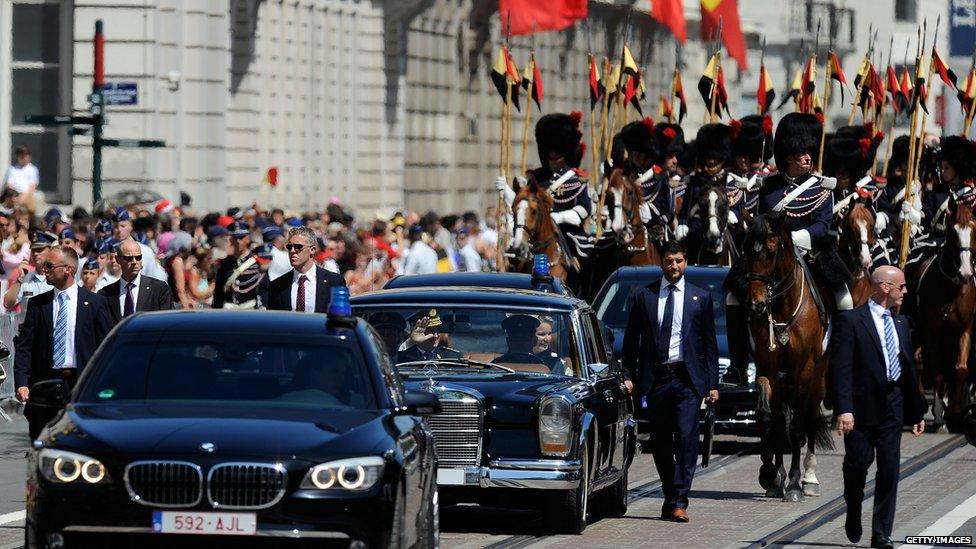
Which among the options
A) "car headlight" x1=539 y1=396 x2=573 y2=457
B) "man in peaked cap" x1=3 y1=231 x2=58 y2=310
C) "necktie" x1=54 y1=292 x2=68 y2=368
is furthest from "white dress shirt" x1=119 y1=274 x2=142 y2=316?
"man in peaked cap" x1=3 y1=231 x2=58 y2=310

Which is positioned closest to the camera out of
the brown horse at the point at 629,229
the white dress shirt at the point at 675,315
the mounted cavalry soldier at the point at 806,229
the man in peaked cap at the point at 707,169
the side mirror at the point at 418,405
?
the side mirror at the point at 418,405

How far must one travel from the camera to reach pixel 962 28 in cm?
3666

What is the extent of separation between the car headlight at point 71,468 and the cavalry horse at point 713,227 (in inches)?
559

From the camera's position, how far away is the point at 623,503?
54.7 feet

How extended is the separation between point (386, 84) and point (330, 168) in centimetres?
337

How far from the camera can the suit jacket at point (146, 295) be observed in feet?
54.7

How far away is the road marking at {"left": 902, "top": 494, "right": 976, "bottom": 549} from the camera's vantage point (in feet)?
50.5

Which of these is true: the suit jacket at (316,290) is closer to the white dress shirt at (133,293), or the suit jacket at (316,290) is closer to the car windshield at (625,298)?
Result: the white dress shirt at (133,293)

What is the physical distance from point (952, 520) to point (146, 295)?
506 centimetres

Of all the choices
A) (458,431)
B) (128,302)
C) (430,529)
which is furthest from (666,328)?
(430,529)

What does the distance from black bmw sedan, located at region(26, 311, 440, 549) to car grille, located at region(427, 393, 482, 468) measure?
2.57 meters

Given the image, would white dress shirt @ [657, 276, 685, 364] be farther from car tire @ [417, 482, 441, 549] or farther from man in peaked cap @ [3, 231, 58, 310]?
man in peaked cap @ [3, 231, 58, 310]

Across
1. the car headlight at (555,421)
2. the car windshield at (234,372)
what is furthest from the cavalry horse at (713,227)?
the car windshield at (234,372)

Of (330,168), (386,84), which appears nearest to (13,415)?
(330,168)
